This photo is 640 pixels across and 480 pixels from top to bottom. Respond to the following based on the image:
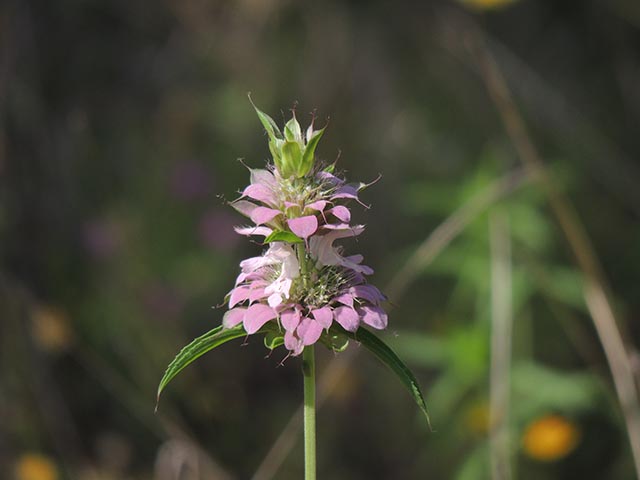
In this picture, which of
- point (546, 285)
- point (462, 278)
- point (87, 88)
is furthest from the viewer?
point (87, 88)

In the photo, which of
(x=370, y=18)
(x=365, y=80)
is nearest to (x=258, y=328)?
(x=365, y=80)

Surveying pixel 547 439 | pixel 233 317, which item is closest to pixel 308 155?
pixel 233 317

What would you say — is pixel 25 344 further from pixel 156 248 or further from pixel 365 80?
pixel 365 80

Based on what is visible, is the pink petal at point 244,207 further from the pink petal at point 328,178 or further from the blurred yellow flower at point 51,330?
the blurred yellow flower at point 51,330

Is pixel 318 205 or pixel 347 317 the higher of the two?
pixel 318 205

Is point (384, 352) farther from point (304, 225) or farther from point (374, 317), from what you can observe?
point (304, 225)

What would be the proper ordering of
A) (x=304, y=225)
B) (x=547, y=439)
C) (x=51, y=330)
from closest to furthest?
(x=304, y=225) → (x=547, y=439) → (x=51, y=330)

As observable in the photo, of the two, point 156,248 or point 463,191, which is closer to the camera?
point 463,191
